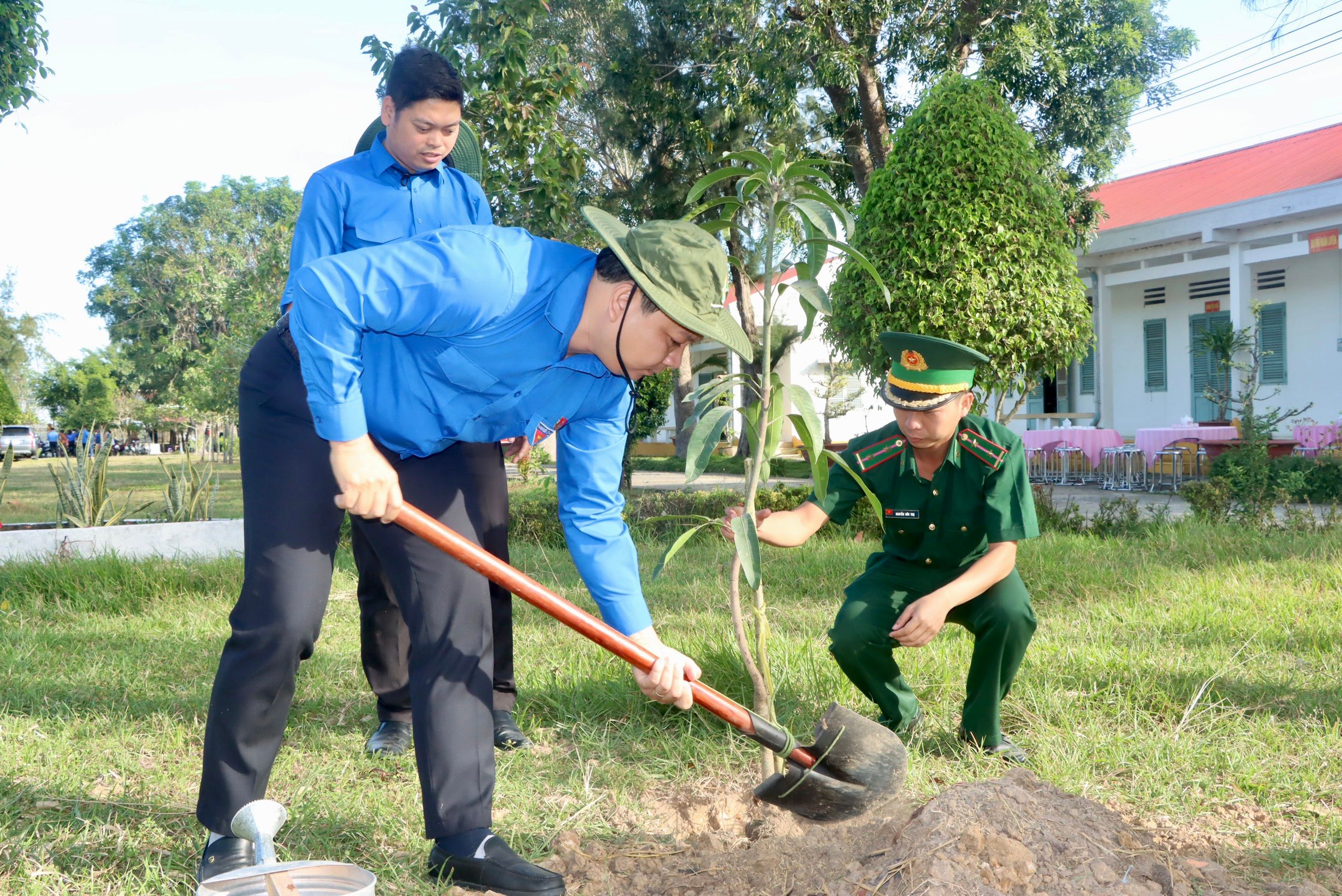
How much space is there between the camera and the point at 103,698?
342 cm

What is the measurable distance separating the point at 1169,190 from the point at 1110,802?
18083 millimetres

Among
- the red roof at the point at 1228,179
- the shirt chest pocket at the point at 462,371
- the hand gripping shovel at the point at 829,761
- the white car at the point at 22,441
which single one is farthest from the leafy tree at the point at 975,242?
the white car at the point at 22,441

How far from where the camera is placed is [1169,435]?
471 inches

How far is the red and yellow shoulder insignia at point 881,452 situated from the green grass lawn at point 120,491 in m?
3.42

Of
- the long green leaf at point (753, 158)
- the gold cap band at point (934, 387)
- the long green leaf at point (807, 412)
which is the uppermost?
the long green leaf at point (753, 158)

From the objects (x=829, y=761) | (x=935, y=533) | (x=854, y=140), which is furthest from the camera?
(x=854, y=140)

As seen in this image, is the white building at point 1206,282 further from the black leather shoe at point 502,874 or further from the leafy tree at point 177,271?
the leafy tree at point 177,271

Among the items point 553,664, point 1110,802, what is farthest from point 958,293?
point 1110,802

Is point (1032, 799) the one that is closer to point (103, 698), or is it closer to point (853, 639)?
point (853, 639)

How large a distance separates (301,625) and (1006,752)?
6.49 feet

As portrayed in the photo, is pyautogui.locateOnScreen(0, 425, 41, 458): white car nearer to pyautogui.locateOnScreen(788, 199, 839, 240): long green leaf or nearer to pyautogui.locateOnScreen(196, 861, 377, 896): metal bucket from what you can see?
pyautogui.locateOnScreen(788, 199, 839, 240): long green leaf

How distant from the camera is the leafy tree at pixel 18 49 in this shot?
6.70 meters

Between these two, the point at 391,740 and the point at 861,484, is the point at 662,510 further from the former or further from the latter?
the point at 861,484

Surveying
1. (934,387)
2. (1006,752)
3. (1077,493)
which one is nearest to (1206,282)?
(1077,493)
